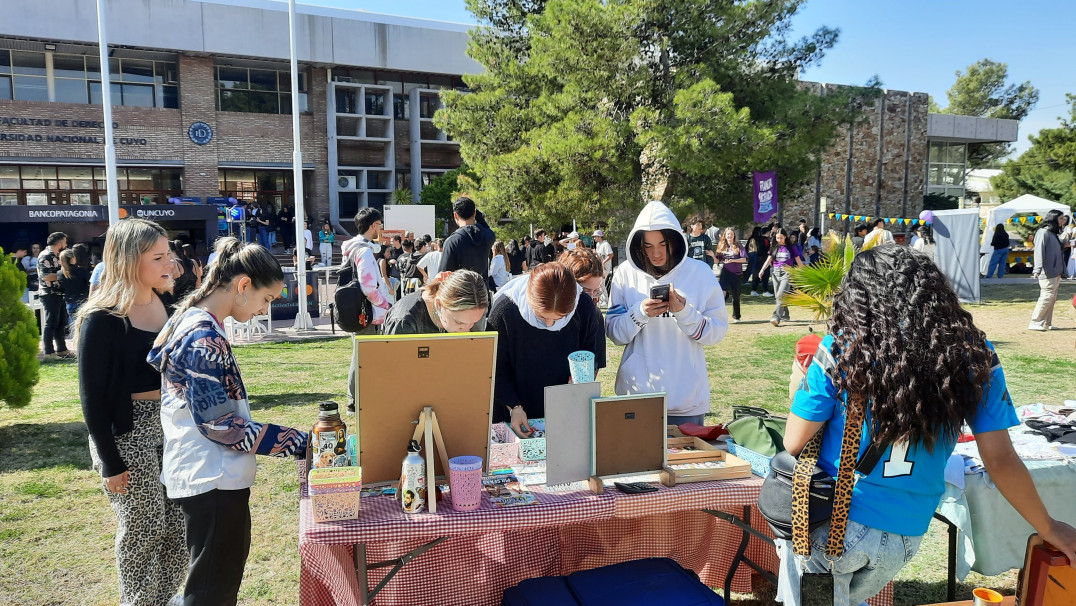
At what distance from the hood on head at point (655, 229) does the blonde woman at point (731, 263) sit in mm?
8495

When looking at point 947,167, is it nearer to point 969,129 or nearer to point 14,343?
point 969,129

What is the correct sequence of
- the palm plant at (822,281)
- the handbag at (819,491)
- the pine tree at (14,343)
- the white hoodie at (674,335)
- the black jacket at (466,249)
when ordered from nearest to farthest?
the handbag at (819,491) < the white hoodie at (674,335) < the pine tree at (14,343) < the palm plant at (822,281) < the black jacket at (466,249)

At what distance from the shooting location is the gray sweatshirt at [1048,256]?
998 centimetres

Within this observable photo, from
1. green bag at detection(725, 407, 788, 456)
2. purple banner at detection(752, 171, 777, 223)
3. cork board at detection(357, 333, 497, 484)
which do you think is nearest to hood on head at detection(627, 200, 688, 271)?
green bag at detection(725, 407, 788, 456)

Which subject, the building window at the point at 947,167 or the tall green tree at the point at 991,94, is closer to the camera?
the building window at the point at 947,167

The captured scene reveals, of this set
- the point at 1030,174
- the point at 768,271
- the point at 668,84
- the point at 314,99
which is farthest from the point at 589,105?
the point at 1030,174

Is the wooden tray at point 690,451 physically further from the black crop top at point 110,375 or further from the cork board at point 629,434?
the black crop top at point 110,375

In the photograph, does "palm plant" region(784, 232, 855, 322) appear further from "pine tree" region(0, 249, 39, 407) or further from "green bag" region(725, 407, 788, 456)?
"pine tree" region(0, 249, 39, 407)

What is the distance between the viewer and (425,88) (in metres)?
33.9

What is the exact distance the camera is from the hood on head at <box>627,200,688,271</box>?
3.44 meters

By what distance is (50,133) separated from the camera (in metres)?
26.8

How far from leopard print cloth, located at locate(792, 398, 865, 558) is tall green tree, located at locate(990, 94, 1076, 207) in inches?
1300

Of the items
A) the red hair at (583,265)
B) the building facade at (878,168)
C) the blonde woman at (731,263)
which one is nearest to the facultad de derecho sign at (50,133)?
the blonde woman at (731,263)

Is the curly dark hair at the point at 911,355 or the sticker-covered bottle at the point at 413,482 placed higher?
the curly dark hair at the point at 911,355
